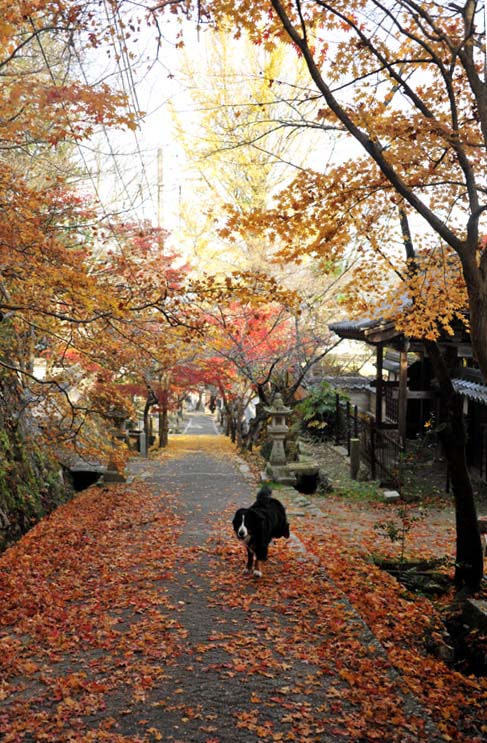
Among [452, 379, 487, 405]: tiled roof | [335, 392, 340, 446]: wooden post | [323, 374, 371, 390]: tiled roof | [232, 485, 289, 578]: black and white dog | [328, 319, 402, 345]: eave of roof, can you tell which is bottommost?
[232, 485, 289, 578]: black and white dog

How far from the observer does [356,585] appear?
796 centimetres

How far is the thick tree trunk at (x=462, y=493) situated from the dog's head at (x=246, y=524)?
8.53ft

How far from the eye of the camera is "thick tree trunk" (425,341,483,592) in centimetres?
791

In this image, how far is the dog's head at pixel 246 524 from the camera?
7603 millimetres

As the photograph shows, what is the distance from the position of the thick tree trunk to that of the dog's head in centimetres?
260

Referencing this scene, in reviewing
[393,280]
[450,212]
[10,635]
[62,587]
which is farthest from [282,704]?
[393,280]

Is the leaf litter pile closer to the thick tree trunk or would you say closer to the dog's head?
the dog's head

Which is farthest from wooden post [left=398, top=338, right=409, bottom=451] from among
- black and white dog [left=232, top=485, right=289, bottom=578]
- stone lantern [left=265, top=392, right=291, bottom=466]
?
black and white dog [left=232, top=485, right=289, bottom=578]

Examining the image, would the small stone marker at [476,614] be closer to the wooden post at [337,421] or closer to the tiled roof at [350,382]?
the wooden post at [337,421]

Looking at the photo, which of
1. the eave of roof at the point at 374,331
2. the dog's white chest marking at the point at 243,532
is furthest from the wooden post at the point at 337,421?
the dog's white chest marking at the point at 243,532

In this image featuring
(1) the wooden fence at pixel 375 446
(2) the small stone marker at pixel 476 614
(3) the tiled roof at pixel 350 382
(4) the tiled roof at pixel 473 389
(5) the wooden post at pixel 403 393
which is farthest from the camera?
(3) the tiled roof at pixel 350 382

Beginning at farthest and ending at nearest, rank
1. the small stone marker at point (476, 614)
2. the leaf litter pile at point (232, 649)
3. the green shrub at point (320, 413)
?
the green shrub at point (320, 413) → the small stone marker at point (476, 614) → the leaf litter pile at point (232, 649)

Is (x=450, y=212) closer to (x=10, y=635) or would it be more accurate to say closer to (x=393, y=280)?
(x=393, y=280)

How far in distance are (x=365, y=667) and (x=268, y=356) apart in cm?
1541
